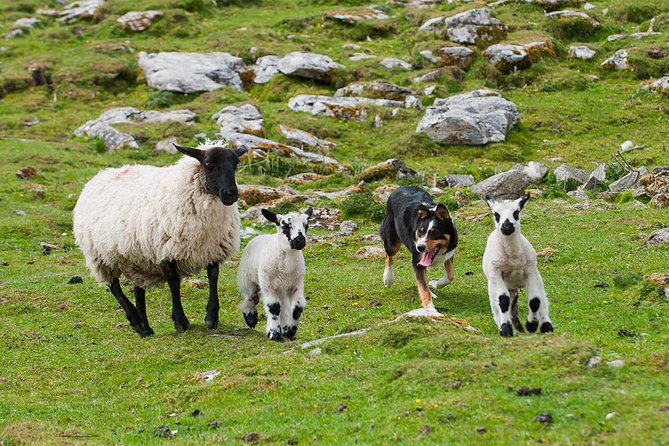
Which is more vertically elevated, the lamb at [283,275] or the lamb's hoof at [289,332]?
the lamb at [283,275]

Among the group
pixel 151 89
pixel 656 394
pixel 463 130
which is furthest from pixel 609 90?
pixel 656 394

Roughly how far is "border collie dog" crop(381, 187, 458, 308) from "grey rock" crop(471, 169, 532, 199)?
9.59 meters

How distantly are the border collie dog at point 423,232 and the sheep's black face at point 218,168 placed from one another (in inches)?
127

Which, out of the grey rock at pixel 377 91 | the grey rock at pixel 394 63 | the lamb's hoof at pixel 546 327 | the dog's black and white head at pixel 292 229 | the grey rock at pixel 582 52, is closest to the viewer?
the lamb's hoof at pixel 546 327

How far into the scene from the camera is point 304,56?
44250mm

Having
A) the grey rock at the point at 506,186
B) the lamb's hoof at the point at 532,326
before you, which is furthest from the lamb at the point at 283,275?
the grey rock at the point at 506,186

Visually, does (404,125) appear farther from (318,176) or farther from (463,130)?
(318,176)

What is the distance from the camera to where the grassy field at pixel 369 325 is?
9.01 meters

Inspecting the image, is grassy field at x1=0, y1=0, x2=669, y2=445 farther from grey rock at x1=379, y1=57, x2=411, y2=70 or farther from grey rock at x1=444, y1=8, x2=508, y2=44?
grey rock at x1=444, y1=8, x2=508, y2=44

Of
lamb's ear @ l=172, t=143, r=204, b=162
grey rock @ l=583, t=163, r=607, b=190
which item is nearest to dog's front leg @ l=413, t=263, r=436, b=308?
lamb's ear @ l=172, t=143, r=204, b=162

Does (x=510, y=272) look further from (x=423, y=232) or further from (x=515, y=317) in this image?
(x=423, y=232)

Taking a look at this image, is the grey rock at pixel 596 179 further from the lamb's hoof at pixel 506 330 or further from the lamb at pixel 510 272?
the lamb's hoof at pixel 506 330

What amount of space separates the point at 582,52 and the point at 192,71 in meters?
19.9

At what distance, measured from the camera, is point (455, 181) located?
29.2 m
